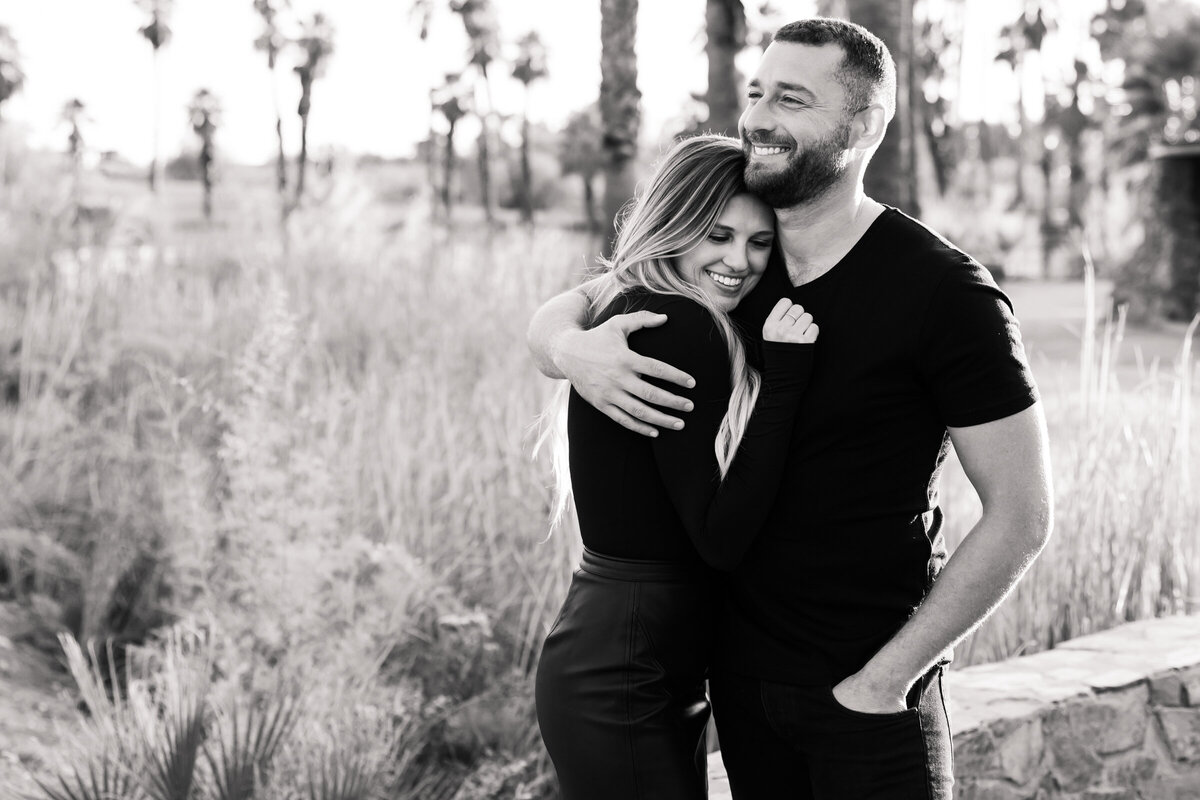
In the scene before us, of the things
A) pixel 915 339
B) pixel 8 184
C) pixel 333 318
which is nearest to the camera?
pixel 915 339

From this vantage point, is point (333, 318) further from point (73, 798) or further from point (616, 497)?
point (616, 497)

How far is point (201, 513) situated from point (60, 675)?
4.20ft

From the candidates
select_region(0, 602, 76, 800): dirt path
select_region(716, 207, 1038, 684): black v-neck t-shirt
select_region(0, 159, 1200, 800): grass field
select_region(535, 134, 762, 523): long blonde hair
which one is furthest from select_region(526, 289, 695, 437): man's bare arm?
select_region(0, 602, 76, 800): dirt path

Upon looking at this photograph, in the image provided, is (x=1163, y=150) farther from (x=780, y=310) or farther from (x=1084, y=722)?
(x=780, y=310)

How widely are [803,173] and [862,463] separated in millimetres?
564

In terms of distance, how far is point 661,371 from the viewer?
225 cm

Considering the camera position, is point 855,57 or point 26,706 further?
point 26,706

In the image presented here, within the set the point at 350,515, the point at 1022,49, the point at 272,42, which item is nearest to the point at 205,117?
the point at 272,42

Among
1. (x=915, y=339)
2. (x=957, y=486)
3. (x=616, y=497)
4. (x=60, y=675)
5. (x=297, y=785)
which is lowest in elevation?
(x=60, y=675)

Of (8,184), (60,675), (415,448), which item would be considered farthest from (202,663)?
(8,184)

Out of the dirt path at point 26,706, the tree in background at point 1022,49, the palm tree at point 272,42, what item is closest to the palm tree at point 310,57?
the palm tree at point 272,42

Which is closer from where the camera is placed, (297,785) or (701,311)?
(701,311)

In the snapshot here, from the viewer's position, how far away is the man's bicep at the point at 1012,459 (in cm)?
221

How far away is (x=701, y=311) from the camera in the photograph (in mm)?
2318
